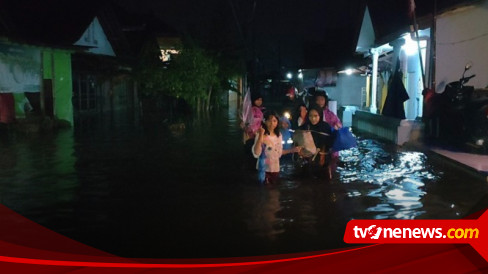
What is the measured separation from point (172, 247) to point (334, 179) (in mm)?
4621

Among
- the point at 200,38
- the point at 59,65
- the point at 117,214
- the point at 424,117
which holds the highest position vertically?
the point at 200,38

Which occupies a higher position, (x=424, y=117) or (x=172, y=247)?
(x=424, y=117)

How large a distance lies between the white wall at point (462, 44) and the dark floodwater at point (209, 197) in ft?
9.35

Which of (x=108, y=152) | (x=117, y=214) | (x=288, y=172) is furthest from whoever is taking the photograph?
(x=108, y=152)

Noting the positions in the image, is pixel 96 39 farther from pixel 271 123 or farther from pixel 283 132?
pixel 271 123

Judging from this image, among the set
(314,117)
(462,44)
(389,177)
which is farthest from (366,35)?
(314,117)

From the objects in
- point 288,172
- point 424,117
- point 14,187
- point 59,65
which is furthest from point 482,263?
point 59,65

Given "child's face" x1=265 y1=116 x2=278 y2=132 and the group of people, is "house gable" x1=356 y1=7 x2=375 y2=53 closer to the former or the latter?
the group of people

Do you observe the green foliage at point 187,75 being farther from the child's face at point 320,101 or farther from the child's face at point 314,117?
the child's face at point 314,117

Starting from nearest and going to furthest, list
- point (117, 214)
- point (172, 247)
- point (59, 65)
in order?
1. point (172, 247)
2. point (117, 214)
3. point (59, 65)

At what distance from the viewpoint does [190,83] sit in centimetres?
A: 2545

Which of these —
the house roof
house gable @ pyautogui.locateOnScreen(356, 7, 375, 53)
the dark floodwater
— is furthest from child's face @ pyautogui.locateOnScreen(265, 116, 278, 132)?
house gable @ pyautogui.locateOnScreen(356, 7, 375, 53)

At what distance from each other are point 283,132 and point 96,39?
71.7 feet

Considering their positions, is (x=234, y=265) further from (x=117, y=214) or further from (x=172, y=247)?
(x=117, y=214)
